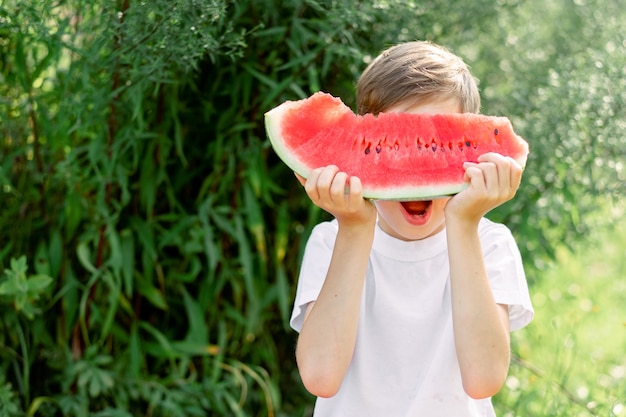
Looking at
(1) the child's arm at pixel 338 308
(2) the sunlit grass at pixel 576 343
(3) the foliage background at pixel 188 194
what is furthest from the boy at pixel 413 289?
(2) the sunlit grass at pixel 576 343

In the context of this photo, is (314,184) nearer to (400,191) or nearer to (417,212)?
(400,191)

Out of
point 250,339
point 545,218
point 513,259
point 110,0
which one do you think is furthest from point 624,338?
point 110,0

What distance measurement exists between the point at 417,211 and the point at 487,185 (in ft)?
0.82

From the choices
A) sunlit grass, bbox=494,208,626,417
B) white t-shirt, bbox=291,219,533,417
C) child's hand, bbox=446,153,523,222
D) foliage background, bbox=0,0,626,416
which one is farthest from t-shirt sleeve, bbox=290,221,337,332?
sunlit grass, bbox=494,208,626,417

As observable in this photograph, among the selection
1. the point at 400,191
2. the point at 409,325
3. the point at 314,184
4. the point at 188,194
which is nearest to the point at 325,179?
the point at 314,184

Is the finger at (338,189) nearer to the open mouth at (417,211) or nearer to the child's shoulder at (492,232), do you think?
the open mouth at (417,211)

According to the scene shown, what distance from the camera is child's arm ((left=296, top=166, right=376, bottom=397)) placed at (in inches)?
65.4

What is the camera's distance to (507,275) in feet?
5.89

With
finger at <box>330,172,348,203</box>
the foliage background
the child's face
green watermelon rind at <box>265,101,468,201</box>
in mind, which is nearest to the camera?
finger at <box>330,172,348,203</box>

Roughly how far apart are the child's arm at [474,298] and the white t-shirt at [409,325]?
10 cm

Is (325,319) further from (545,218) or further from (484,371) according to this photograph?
(545,218)

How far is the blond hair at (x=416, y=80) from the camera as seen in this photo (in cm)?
177

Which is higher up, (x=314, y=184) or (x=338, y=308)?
(x=314, y=184)

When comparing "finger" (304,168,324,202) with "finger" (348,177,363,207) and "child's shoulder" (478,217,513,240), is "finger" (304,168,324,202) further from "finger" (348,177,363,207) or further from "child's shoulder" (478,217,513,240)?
"child's shoulder" (478,217,513,240)
